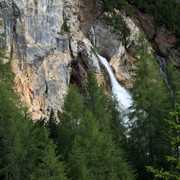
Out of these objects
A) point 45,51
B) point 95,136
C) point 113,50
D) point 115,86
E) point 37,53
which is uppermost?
point 113,50

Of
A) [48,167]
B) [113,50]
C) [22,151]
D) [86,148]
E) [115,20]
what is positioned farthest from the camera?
[115,20]

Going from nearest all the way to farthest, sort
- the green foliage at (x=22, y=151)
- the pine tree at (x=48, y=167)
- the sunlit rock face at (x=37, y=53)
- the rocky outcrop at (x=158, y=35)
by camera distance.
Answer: the pine tree at (x=48, y=167)
the green foliage at (x=22, y=151)
the sunlit rock face at (x=37, y=53)
the rocky outcrop at (x=158, y=35)

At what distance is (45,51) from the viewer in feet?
153

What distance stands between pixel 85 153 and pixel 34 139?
3.01 meters

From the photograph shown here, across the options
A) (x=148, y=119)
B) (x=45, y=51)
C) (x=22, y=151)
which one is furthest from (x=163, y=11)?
(x=22, y=151)

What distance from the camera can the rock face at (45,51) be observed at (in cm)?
4409

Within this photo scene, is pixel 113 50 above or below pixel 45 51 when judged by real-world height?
above

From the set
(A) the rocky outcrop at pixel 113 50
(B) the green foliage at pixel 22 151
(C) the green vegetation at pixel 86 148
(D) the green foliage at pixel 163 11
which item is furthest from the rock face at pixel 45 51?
(D) the green foliage at pixel 163 11

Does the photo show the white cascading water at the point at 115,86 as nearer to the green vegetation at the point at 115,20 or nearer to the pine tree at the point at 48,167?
the green vegetation at the point at 115,20

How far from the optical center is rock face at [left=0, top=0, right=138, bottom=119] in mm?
44094

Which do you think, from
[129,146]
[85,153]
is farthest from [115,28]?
[85,153]

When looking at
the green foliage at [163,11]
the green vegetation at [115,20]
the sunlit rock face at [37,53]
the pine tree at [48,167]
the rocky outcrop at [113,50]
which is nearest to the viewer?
the pine tree at [48,167]

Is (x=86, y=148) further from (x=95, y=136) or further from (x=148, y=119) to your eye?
(x=148, y=119)

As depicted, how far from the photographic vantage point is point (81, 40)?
53.4 meters
